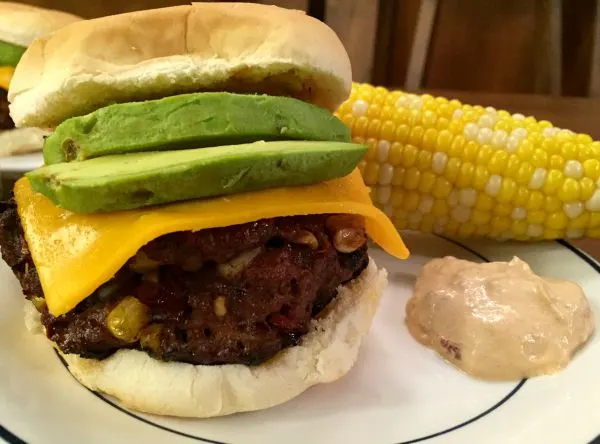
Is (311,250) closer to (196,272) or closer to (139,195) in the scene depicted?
(196,272)

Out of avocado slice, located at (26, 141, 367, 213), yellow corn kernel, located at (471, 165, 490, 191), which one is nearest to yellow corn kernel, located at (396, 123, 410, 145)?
yellow corn kernel, located at (471, 165, 490, 191)

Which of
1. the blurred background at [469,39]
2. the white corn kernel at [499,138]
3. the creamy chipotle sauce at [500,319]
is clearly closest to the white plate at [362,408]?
the creamy chipotle sauce at [500,319]

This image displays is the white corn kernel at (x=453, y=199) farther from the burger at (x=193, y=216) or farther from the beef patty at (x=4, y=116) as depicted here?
the beef patty at (x=4, y=116)

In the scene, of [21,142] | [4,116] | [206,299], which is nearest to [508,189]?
[206,299]

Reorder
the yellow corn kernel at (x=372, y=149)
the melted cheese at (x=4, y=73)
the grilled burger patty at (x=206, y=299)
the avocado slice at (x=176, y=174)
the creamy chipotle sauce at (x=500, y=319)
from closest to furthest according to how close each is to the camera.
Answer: the avocado slice at (x=176, y=174) → the grilled burger patty at (x=206, y=299) → the creamy chipotle sauce at (x=500, y=319) → the yellow corn kernel at (x=372, y=149) → the melted cheese at (x=4, y=73)

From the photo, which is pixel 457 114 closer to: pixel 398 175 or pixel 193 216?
pixel 398 175

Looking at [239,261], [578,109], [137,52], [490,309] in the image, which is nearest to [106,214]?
[239,261]
